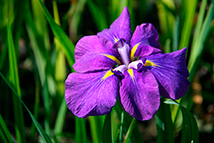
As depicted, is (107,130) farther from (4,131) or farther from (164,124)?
(4,131)

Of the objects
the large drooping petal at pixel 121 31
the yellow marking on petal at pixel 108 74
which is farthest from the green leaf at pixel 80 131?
the large drooping petal at pixel 121 31

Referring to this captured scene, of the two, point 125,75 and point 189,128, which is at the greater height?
point 125,75

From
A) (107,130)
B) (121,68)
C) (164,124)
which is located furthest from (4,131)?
(164,124)

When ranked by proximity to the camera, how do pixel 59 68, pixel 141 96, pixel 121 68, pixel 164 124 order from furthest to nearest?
pixel 59 68 → pixel 164 124 → pixel 121 68 → pixel 141 96

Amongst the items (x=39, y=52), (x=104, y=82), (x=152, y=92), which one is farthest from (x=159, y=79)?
(x=39, y=52)

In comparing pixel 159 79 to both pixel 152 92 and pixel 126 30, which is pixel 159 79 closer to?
pixel 152 92

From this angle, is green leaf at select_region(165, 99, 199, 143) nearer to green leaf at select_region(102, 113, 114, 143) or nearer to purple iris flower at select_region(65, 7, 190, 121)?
purple iris flower at select_region(65, 7, 190, 121)
